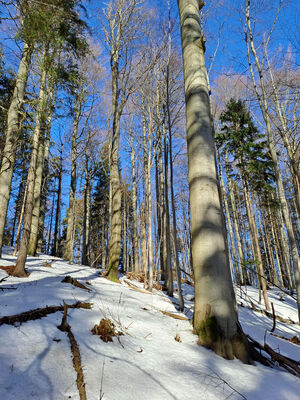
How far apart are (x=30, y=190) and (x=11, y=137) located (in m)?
2.45

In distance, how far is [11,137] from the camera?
620cm

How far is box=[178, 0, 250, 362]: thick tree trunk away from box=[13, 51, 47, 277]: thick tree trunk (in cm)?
380

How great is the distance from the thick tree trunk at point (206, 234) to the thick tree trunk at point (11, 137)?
499 centimetres

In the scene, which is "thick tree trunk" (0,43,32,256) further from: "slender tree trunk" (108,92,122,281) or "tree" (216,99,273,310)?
"tree" (216,99,273,310)

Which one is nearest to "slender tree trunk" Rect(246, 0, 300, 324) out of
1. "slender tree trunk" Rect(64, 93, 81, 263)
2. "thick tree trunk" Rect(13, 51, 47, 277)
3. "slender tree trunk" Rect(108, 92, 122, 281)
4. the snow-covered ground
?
"slender tree trunk" Rect(108, 92, 122, 281)

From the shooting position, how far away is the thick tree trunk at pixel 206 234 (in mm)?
2137

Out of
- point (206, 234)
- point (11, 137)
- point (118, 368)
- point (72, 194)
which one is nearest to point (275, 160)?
point (206, 234)

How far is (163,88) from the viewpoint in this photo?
7.47 meters

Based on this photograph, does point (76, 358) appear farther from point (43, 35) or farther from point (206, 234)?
point (43, 35)

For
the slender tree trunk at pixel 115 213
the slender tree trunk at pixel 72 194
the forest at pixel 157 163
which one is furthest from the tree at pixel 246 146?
the slender tree trunk at pixel 72 194

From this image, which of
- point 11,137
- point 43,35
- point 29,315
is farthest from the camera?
point 11,137

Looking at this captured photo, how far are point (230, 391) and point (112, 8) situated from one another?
1139 cm

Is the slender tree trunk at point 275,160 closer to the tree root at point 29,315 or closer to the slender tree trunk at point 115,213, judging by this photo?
the slender tree trunk at point 115,213

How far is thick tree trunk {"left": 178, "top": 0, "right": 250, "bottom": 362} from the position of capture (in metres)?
→ 2.14
